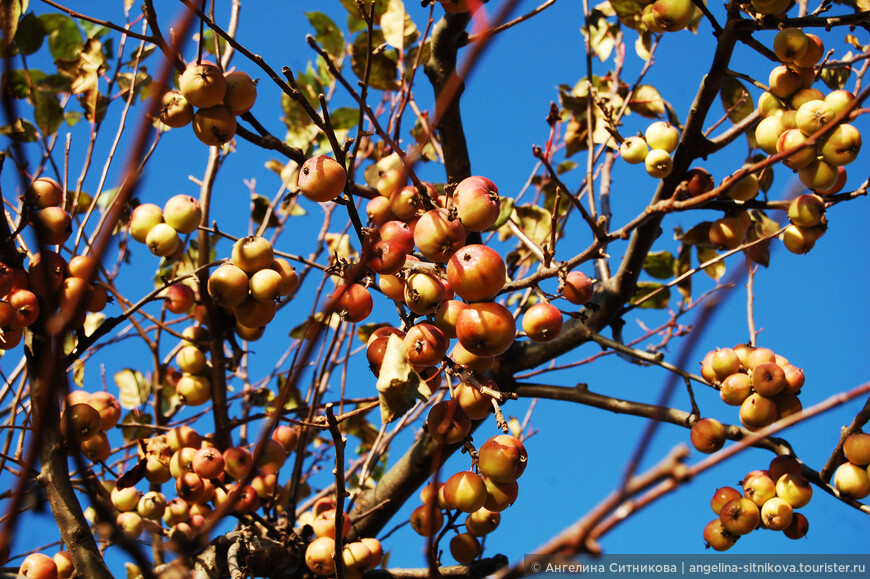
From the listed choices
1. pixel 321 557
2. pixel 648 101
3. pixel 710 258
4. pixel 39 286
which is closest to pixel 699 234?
pixel 710 258

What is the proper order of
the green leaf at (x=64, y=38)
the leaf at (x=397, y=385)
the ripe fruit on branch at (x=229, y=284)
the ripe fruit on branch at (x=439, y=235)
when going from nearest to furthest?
the leaf at (x=397, y=385) < the ripe fruit on branch at (x=439, y=235) < the ripe fruit on branch at (x=229, y=284) < the green leaf at (x=64, y=38)

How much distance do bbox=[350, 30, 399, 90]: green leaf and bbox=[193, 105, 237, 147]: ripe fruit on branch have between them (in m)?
0.95

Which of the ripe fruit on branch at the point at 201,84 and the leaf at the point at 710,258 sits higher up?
the leaf at the point at 710,258

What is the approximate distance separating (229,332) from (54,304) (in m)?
1.86

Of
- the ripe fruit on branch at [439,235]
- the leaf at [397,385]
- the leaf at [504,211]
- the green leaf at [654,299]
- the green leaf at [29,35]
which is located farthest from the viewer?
the green leaf at [654,299]

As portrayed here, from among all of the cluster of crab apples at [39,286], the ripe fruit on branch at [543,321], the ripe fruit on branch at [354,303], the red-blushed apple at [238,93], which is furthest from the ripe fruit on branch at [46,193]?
the ripe fruit on branch at [543,321]

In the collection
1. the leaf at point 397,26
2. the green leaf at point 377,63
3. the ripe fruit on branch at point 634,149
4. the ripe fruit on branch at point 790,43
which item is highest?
the green leaf at point 377,63

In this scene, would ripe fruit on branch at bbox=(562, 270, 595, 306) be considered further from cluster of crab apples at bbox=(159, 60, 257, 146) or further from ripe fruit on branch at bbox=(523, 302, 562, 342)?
cluster of crab apples at bbox=(159, 60, 257, 146)

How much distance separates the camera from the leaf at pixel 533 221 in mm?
2342

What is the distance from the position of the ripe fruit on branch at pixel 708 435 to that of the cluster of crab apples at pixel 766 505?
14cm

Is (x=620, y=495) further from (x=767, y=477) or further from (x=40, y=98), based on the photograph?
(x=40, y=98)

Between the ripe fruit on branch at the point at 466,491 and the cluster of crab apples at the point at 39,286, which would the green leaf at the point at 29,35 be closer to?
the cluster of crab apples at the point at 39,286

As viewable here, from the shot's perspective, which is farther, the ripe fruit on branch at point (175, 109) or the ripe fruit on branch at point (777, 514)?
the ripe fruit on branch at point (777, 514)

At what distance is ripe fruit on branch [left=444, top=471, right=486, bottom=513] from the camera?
4.48ft
